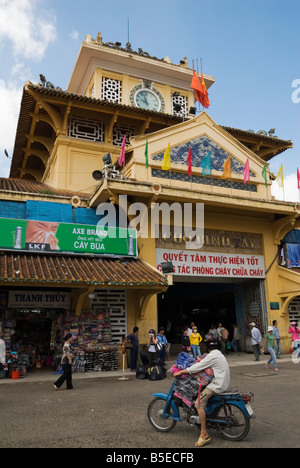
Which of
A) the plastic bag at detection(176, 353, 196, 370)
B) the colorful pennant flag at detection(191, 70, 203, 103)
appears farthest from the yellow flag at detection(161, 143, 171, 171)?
the plastic bag at detection(176, 353, 196, 370)

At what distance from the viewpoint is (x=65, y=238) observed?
44.9 feet

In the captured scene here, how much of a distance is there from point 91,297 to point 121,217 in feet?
11.9

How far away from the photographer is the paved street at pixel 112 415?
554 cm

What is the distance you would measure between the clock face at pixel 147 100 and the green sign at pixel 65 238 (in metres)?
9.28

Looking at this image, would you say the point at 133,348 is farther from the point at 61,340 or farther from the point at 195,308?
the point at 195,308

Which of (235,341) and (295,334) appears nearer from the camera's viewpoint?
(295,334)

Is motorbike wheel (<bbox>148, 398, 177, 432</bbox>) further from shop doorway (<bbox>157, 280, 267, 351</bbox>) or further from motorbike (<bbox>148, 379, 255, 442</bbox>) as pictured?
shop doorway (<bbox>157, 280, 267, 351</bbox>)

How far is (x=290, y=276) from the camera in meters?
17.8

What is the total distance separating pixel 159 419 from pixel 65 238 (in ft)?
28.7

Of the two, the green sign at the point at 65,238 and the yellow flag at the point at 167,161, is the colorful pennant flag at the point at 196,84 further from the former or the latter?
the green sign at the point at 65,238

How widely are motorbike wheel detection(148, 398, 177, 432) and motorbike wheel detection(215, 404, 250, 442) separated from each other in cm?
82

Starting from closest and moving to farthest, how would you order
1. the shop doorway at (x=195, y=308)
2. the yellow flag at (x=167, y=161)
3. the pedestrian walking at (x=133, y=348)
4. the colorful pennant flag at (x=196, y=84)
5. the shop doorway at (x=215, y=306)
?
the pedestrian walking at (x=133, y=348)
the yellow flag at (x=167, y=161)
the colorful pennant flag at (x=196, y=84)
the shop doorway at (x=215, y=306)
the shop doorway at (x=195, y=308)

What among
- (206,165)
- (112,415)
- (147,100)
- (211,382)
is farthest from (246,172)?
(211,382)

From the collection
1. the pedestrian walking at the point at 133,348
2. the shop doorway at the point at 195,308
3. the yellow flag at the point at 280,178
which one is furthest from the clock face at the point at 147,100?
the pedestrian walking at the point at 133,348
